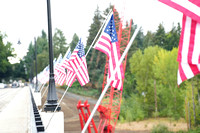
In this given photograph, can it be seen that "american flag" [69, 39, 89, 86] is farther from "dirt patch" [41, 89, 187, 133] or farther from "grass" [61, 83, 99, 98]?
"grass" [61, 83, 99, 98]

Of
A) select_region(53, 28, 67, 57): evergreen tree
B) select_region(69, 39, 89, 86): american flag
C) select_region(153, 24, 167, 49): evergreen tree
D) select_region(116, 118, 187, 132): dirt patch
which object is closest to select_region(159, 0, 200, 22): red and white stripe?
select_region(69, 39, 89, 86): american flag

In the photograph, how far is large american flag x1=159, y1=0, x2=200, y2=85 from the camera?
532 centimetres

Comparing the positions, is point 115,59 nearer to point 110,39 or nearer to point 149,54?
point 110,39

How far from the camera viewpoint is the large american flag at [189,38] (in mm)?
5324

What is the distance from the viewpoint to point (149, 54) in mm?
64125

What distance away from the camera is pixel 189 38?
18.7 ft

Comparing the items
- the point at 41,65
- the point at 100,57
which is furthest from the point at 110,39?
the point at 41,65

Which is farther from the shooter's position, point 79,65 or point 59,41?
point 59,41

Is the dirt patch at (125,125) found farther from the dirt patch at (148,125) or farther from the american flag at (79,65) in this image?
the american flag at (79,65)

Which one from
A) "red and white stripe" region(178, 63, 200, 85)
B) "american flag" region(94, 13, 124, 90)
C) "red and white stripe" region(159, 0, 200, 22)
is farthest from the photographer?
"american flag" region(94, 13, 124, 90)

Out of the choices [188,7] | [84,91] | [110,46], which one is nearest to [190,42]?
[188,7]

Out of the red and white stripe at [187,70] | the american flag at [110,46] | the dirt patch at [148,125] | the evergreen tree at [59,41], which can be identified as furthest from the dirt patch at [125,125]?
the evergreen tree at [59,41]

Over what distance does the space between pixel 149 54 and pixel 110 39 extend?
172ft

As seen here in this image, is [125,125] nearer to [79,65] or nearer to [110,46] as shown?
[79,65]
